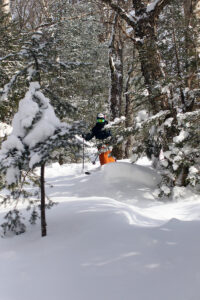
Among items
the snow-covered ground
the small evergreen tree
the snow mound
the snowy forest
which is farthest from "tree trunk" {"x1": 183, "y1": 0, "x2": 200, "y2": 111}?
the small evergreen tree

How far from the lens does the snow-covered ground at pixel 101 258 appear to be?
2.49m

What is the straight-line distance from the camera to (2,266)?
10.2ft

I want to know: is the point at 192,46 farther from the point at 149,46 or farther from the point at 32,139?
the point at 32,139

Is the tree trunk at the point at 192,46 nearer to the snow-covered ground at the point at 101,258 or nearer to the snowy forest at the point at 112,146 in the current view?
the snowy forest at the point at 112,146

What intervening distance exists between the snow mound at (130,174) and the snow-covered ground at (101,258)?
91.3 inches

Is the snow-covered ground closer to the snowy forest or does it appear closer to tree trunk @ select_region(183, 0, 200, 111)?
the snowy forest

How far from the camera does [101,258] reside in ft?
9.68

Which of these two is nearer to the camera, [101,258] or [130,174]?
[101,258]

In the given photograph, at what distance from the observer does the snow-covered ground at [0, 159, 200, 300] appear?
249 cm

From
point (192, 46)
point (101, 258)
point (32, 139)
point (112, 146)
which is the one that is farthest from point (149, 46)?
point (101, 258)

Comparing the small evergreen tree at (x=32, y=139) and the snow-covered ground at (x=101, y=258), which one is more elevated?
the small evergreen tree at (x=32, y=139)

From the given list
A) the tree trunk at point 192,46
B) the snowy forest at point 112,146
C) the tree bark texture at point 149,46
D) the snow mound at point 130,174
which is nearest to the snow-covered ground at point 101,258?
the snowy forest at point 112,146

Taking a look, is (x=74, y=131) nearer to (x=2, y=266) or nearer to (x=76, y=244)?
(x=76, y=244)

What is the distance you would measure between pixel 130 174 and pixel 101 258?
174 inches
